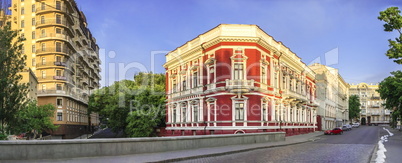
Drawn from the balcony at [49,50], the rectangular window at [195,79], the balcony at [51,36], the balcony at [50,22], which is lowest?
the rectangular window at [195,79]

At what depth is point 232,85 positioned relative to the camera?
113 ft

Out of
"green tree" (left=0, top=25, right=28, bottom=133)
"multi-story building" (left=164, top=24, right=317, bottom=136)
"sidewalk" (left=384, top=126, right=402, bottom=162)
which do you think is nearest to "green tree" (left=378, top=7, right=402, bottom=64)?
"sidewalk" (left=384, top=126, right=402, bottom=162)

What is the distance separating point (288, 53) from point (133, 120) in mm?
22465

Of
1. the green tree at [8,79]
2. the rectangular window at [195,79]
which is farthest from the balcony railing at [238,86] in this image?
the green tree at [8,79]

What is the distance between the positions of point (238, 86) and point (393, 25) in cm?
1461

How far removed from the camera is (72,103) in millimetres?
66688

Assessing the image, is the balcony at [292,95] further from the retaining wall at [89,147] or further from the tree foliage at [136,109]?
the retaining wall at [89,147]

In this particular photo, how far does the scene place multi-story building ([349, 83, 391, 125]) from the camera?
14925cm

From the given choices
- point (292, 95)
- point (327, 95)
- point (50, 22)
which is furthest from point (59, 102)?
point (327, 95)

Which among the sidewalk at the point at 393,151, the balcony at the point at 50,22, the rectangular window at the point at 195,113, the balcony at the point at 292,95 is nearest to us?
the sidewalk at the point at 393,151

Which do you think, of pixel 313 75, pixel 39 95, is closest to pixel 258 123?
pixel 313 75

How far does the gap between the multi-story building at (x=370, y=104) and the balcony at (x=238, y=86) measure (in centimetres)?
13286

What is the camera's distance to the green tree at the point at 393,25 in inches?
971

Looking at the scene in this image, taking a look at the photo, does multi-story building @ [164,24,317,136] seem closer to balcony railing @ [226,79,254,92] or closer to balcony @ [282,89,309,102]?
balcony railing @ [226,79,254,92]
